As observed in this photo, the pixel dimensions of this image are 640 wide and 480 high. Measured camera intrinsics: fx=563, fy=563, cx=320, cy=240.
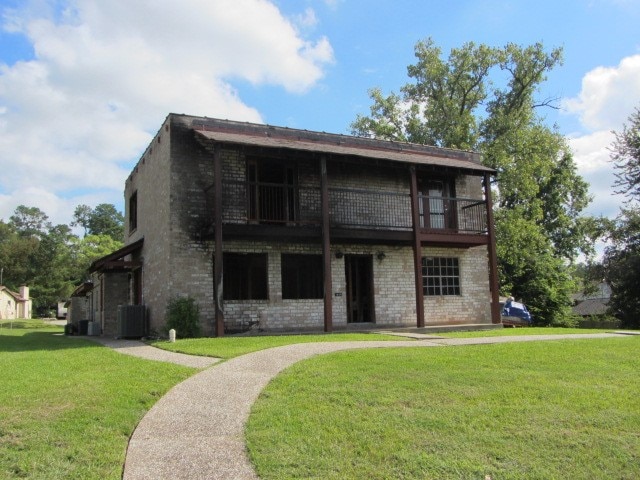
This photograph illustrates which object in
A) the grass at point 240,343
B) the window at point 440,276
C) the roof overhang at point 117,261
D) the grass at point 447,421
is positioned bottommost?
the grass at point 447,421

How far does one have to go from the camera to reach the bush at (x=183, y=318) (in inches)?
554

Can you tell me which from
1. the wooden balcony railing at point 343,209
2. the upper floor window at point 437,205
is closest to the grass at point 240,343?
the wooden balcony railing at point 343,209

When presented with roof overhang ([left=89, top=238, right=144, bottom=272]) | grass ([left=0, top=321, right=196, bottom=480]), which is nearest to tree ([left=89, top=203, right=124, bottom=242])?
roof overhang ([left=89, top=238, right=144, bottom=272])

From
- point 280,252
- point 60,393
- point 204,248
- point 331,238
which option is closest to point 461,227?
point 331,238

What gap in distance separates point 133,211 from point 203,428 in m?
16.9

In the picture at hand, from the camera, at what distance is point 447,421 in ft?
19.1

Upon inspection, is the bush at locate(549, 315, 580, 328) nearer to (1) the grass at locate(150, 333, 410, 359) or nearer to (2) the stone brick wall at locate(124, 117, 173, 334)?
(1) the grass at locate(150, 333, 410, 359)

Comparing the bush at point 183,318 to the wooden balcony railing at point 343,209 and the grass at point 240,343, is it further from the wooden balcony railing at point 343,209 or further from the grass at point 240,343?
the wooden balcony railing at point 343,209

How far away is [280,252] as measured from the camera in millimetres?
16234

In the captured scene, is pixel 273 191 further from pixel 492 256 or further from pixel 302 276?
pixel 492 256

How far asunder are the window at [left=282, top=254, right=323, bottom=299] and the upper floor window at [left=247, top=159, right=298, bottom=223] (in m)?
1.26

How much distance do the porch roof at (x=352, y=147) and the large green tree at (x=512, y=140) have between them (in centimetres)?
1132

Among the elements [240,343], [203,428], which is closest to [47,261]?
[240,343]

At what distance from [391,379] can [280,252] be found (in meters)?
A: 9.13
